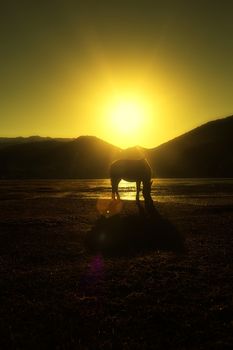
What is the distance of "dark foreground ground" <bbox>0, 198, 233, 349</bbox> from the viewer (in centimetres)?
682

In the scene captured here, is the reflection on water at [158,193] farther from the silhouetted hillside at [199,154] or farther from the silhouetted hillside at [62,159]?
the silhouetted hillside at [62,159]

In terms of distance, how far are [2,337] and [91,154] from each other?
504ft

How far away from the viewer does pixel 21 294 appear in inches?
354

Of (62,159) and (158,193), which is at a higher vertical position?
(62,159)

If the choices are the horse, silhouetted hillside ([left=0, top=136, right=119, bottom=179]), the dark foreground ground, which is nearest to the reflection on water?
the horse

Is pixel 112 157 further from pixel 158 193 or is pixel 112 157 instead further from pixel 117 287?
pixel 117 287

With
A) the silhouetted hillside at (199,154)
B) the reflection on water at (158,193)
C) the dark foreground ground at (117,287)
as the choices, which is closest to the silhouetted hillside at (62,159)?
the silhouetted hillside at (199,154)

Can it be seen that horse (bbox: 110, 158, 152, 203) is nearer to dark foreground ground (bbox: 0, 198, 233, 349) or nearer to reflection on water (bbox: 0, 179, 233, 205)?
reflection on water (bbox: 0, 179, 233, 205)

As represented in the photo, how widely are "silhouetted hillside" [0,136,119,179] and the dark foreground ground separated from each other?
11614cm

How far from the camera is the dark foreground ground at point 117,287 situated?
6824 millimetres

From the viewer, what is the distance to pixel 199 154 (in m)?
132

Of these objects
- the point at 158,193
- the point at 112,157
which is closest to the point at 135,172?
the point at 158,193

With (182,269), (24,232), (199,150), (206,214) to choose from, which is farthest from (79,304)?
(199,150)

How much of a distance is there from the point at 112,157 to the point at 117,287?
15229cm
